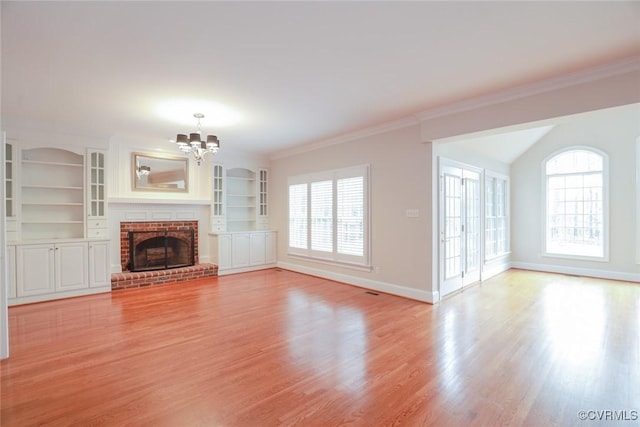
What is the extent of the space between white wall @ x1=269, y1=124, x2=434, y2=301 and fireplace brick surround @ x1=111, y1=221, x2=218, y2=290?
2.78 metres

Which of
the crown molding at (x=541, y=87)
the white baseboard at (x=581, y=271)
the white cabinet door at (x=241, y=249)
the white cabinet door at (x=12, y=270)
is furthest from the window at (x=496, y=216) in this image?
the white cabinet door at (x=12, y=270)

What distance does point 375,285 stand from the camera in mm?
5328

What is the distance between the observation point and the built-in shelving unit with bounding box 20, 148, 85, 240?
16.6 feet

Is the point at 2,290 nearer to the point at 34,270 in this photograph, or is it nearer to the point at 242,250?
the point at 34,270

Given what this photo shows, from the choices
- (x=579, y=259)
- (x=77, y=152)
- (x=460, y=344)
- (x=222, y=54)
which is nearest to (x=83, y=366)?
(x=222, y=54)

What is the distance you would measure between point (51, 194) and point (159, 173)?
1753mm

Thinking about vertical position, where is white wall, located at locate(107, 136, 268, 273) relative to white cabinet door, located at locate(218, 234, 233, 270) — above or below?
above

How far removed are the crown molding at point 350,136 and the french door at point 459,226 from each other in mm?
833

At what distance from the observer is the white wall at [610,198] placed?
5.92 metres

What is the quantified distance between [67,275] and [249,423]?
4556 mm

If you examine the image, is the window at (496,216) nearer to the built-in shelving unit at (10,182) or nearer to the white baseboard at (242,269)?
the white baseboard at (242,269)

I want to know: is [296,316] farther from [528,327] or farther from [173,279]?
[173,279]

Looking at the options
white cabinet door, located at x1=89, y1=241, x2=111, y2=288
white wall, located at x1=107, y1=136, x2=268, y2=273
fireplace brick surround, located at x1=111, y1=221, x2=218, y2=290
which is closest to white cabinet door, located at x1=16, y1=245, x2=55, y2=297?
white cabinet door, located at x1=89, y1=241, x2=111, y2=288

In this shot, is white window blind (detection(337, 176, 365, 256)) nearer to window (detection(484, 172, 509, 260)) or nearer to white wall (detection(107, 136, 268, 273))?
window (detection(484, 172, 509, 260))
